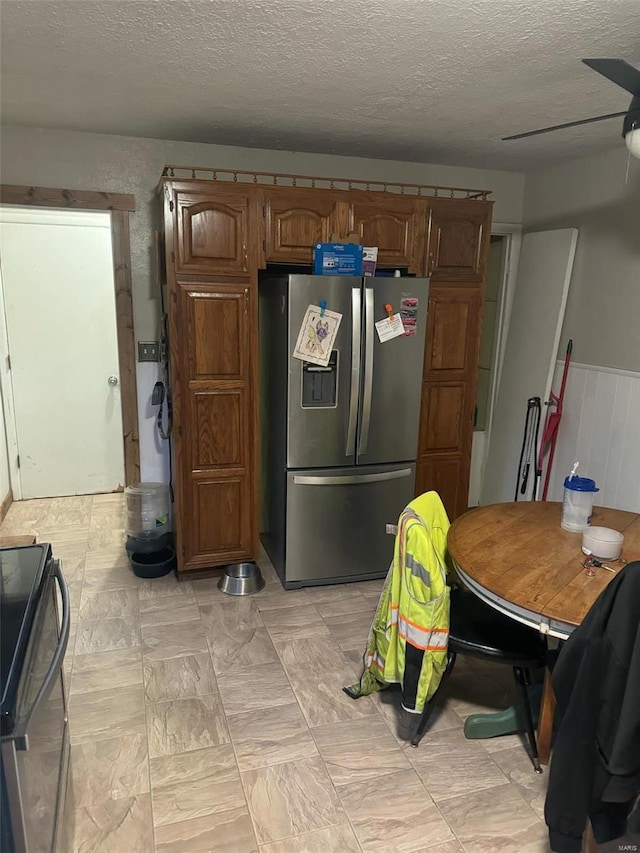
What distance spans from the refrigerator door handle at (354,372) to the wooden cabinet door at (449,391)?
55 centimetres

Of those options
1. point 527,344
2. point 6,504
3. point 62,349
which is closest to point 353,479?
point 527,344

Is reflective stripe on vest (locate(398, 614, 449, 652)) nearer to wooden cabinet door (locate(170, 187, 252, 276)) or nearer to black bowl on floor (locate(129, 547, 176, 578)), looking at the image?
black bowl on floor (locate(129, 547, 176, 578))

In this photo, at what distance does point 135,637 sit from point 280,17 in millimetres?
2620

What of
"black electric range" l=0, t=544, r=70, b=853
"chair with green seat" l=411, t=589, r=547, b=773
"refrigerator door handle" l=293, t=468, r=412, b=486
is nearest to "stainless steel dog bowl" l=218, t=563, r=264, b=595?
"refrigerator door handle" l=293, t=468, r=412, b=486

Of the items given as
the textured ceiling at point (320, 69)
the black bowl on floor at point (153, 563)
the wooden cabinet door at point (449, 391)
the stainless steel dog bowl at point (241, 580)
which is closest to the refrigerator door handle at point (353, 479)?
the wooden cabinet door at point (449, 391)

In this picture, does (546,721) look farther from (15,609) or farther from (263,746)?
(15,609)

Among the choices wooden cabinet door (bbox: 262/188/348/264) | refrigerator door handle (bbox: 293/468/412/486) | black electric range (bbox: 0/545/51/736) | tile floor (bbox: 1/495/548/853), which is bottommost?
tile floor (bbox: 1/495/548/853)

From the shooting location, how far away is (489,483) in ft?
14.8

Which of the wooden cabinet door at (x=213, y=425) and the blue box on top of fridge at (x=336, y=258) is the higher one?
the blue box on top of fridge at (x=336, y=258)

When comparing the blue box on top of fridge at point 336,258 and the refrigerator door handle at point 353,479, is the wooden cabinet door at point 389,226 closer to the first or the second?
the blue box on top of fridge at point 336,258

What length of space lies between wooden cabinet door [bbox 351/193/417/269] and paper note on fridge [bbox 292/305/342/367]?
52 centimetres

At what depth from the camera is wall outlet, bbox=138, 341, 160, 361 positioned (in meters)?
3.59

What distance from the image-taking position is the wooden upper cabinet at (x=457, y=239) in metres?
3.36

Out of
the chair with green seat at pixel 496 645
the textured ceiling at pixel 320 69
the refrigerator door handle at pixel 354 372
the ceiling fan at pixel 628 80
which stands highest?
the textured ceiling at pixel 320 69
